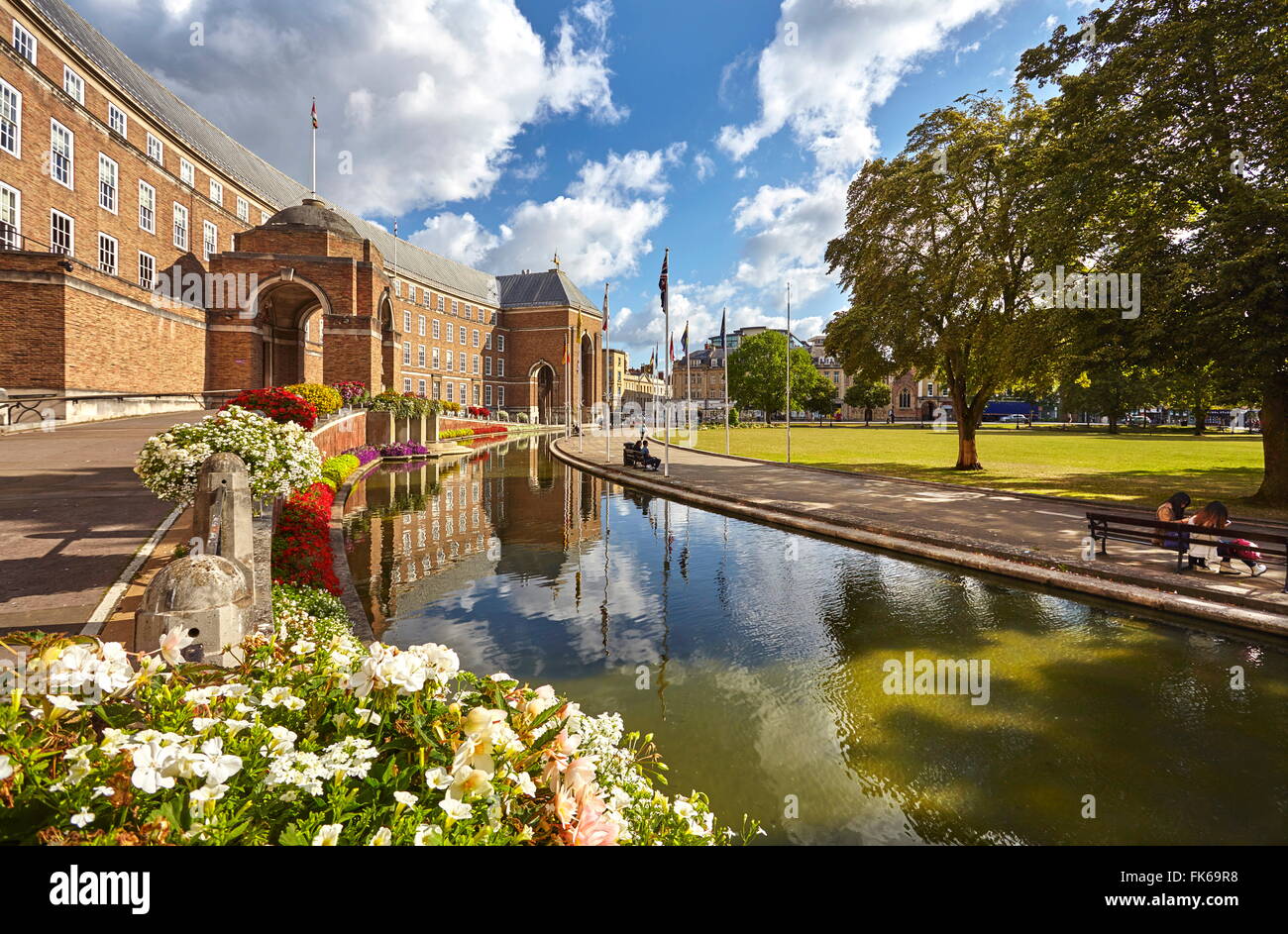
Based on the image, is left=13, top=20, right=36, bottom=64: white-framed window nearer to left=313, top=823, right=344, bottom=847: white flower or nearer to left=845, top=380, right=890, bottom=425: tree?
left=313, top=823, right=344, bottom=847: white flower

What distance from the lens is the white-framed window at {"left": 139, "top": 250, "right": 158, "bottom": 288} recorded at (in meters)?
32.0

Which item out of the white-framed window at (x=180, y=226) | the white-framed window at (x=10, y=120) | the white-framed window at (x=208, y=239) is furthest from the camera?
the white-framed window at (x=208, y=239)

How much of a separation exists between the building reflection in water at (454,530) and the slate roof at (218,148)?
29.7 m

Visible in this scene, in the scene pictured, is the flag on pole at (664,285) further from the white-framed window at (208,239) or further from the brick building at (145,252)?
the white-framed window at (208,239)

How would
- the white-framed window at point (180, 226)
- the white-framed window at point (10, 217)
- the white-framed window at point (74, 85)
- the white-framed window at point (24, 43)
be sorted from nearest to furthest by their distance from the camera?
the white-framed window at point (10, 217) < the white-framed window at point (24, 43) < the white-framed window at point (74, 85) < the white-framed window at point (180, 226)

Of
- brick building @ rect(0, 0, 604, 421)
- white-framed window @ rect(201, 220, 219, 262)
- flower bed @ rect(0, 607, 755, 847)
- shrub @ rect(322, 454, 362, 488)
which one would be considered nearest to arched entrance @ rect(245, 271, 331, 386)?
brick building @ rect(0, 0, 604, 421)

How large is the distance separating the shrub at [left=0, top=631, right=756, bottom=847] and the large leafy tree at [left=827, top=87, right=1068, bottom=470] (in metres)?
22.3

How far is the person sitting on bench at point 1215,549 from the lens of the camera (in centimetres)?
905

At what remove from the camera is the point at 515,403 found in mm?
75500

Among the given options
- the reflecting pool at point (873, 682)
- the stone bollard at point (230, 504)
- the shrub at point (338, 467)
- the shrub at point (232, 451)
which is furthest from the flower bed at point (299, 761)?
the shrub at point (338, 467)

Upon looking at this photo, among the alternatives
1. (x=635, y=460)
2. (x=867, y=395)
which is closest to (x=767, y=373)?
(x=867, y=395)

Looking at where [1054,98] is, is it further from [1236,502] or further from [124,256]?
[124,256]
